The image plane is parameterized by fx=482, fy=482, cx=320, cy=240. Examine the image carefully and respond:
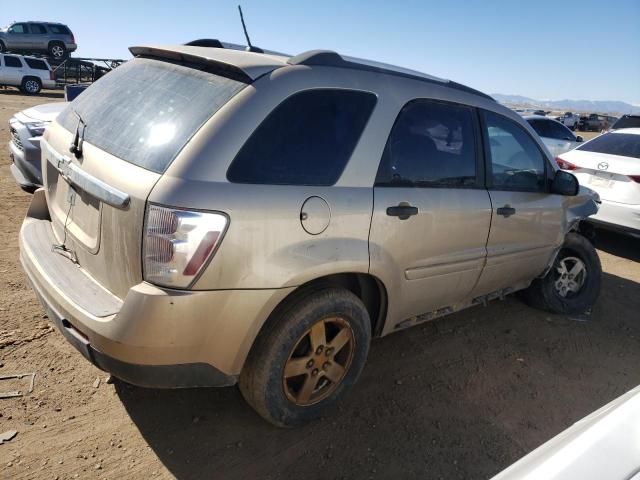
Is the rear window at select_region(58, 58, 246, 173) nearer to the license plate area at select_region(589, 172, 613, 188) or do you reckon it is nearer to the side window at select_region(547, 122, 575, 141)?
the license plate area at select_region(589, 172, 613, 188)

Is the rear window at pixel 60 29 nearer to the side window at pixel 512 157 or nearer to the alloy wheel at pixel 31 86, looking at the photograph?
the alloy wheel at pixel 31 86

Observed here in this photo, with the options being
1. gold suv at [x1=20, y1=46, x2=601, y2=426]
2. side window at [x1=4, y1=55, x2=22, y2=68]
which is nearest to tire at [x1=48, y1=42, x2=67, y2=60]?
side window at [x1=4, y1=55, x2=22, y2=68]

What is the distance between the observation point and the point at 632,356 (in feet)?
12.8

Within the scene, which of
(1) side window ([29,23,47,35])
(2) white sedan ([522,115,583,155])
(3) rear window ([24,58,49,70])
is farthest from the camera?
(1) side window ([29,23,47,35])

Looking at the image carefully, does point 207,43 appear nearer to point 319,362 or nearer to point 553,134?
point 319,362

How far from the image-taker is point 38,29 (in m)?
25.2

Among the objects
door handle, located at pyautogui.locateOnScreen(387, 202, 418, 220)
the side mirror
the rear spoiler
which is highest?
the rear spoiler

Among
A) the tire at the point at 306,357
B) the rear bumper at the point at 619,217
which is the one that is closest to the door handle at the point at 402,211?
the tire at the point at 306,357

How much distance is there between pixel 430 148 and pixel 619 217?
4.24 metres

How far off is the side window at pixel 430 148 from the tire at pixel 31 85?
82.1ft

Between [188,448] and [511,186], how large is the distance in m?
2.71

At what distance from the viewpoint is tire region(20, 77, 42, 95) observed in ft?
73.7

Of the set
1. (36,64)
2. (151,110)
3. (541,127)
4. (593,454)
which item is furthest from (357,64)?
(36,64)

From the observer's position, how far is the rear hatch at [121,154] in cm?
208
